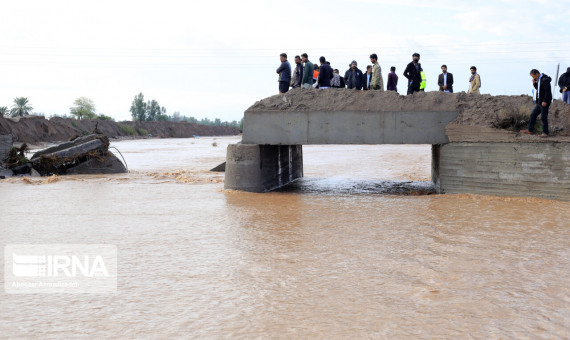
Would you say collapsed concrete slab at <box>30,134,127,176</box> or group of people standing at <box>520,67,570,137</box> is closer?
group of people standing at <box>520,67,570,137</box>

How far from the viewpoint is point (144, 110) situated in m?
115

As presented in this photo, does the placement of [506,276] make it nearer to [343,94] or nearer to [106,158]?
[343,94]

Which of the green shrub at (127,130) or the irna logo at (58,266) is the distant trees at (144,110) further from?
the irna logo at (58,266)

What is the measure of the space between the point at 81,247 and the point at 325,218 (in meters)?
4.64

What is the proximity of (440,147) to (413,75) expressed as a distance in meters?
2.41

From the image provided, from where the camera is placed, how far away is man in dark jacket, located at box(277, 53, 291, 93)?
14.0 m

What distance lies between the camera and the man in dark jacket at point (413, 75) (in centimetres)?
1399

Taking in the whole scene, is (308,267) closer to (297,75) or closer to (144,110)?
(297,75)

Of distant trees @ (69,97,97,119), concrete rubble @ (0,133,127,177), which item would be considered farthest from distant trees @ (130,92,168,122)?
concrete rubble @ (0,133,127,177)

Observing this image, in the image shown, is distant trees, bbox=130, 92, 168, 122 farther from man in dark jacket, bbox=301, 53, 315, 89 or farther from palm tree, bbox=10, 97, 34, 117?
man in dark jacket, bbox=301, 53, 315, 89

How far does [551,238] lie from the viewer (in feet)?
26.2

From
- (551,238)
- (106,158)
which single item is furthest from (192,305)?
(106,158)

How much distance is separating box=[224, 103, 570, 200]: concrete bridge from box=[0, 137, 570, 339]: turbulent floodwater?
51cm

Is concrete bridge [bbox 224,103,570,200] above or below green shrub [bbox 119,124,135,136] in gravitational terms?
below
